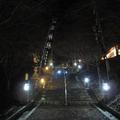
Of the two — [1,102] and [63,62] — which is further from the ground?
[63,62]

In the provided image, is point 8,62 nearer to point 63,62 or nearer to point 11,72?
point 11,72

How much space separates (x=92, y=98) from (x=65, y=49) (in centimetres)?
2058

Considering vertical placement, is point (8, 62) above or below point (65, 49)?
below

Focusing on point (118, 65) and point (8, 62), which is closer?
point (8, 62)

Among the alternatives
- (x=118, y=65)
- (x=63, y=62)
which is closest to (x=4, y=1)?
(x=118, y=65)

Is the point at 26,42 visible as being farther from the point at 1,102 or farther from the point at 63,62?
the point at 63,62

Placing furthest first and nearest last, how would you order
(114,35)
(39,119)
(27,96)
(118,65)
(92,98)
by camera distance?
(118,65) < (114,35) < (92,98) < (27,96) < (39,119)

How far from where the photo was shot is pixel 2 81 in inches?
937

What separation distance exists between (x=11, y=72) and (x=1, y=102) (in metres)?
4.05

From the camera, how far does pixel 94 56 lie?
112ft

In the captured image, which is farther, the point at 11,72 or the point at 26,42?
the point at 11,72

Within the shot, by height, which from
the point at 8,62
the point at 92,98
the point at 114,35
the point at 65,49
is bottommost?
the point at 92,98

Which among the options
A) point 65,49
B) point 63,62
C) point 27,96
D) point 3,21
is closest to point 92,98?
point 27,96

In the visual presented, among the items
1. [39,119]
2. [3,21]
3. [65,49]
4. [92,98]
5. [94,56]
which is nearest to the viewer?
[3,21]
